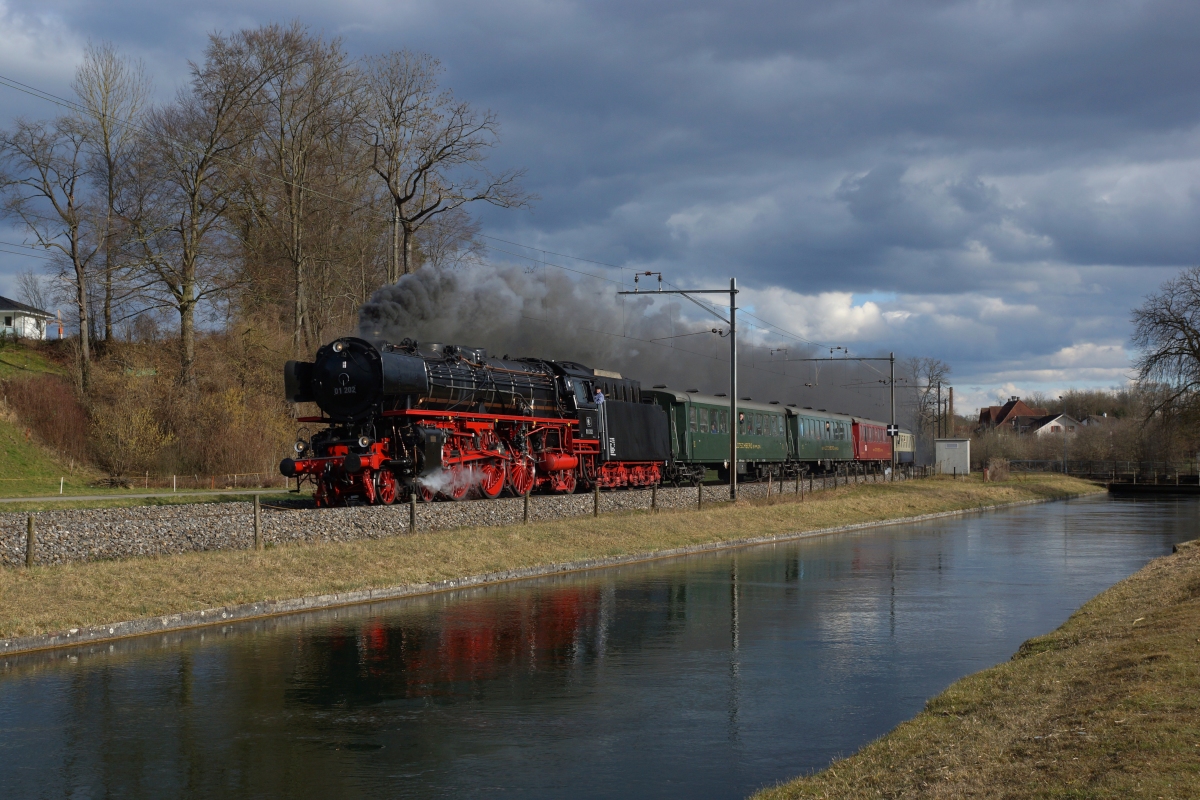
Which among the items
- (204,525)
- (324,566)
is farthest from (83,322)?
(324,566)

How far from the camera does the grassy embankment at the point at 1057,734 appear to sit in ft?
19.1

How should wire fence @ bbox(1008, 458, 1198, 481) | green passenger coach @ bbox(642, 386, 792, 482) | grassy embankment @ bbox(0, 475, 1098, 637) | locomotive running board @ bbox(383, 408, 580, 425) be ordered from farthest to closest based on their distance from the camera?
wire fence @ bbox(1008, 458, 1198, 481) → green passenger coach @ bbox(642, 386, 792, 482) → locomotive running board @ bbox(383, 408, 580, 425) → grassy embankment @ bbox(0, 475, 1098, 637)

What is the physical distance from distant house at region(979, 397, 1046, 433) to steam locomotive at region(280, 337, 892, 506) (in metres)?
128

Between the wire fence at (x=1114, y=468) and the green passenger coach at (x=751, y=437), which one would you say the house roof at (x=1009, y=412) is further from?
the green passenger coach at (x=751, y=437)

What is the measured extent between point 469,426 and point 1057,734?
61.3 ft

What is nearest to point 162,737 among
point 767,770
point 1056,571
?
point 767,770

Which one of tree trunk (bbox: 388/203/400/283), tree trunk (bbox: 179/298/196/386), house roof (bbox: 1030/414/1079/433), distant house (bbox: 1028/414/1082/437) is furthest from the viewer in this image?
distant house (bbox: 1028/414/1082/437)

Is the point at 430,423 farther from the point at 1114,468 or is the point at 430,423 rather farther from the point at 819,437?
the point at 1114,468

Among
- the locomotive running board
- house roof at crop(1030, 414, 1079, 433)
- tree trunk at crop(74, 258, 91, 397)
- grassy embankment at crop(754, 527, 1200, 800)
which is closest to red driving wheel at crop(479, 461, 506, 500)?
the locomotive running board

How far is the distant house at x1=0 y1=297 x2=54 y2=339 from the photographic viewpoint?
5800 centimetres

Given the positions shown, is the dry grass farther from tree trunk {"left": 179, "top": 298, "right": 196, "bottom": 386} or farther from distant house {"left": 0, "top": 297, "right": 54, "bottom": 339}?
distant house {"left": 0, "top": 297, "right": 54, "bottom": 339}

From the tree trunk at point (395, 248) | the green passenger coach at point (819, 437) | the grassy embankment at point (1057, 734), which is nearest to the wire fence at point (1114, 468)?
the green passenger coach at point (819, 437)

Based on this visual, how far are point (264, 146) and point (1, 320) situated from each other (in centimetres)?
2818

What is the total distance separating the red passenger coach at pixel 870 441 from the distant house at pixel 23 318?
45551 mm
